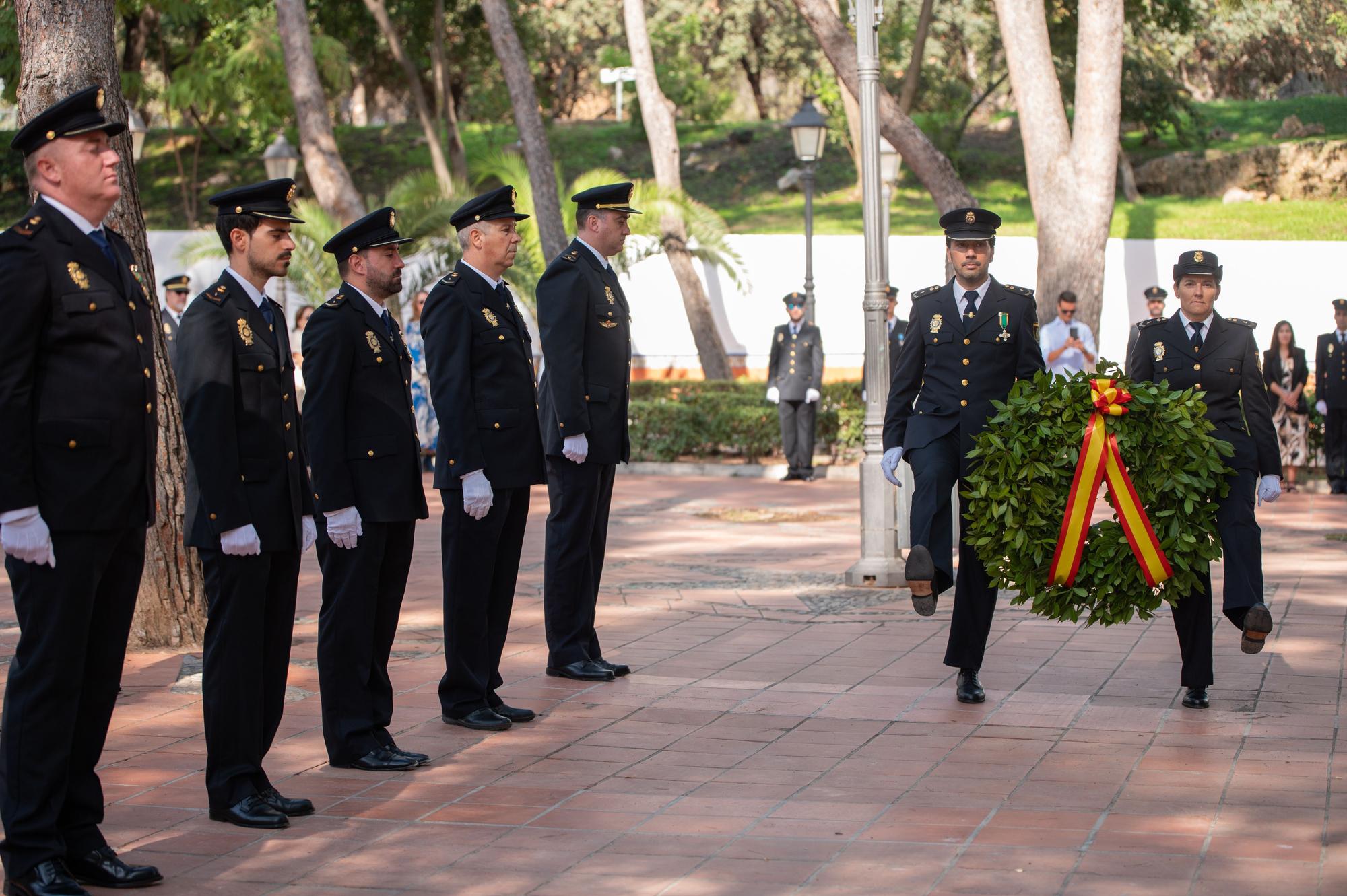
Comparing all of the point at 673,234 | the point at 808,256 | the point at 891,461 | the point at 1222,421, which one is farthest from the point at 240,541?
the point at 673,234

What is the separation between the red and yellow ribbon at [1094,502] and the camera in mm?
6266

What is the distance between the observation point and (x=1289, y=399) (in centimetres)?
1633

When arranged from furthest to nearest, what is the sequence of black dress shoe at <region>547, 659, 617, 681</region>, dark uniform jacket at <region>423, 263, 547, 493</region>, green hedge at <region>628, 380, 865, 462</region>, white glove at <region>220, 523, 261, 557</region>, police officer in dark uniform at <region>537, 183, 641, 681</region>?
green hedge at <region>628, 380, 865, 462</region> → black dress shoe at <region>547, 659, 617, 681</region> → police officer in dark uniform at <region>537, 183, 641, 681</region> → dark uniform jacket at <region>423, 263, 547, 493</region> → white glove at <region>220, 523, 261, 557</region>

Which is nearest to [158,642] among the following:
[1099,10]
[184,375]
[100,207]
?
[184,375]

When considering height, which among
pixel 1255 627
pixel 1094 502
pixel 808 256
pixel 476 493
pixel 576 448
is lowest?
pixel 1255 627

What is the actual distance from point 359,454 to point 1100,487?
9.96 ft

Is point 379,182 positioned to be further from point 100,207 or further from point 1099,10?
point 100,207

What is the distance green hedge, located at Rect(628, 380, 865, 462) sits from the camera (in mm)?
18156

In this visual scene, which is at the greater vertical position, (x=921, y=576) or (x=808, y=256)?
(x=808, y=256)

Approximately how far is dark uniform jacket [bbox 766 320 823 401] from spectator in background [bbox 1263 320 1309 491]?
15.6ft

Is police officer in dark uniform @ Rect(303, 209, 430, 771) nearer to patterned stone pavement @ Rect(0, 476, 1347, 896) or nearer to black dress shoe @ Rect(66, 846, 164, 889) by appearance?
patterned stone pavement @ Rect(0, 476, 1347, 896)

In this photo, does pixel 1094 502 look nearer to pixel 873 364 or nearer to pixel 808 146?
pixel 873 364

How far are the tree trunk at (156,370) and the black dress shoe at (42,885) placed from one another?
3560 mm

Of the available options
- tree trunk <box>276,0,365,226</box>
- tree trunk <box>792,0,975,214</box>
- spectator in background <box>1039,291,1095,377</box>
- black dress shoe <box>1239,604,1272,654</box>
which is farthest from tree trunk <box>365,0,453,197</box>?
black dress shoe <box>1239,604,1272,654</box>
